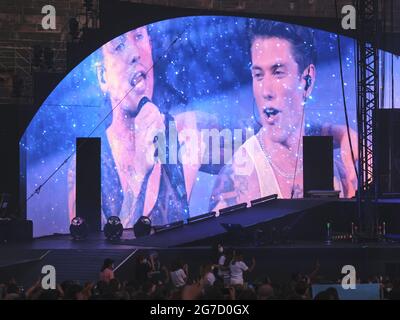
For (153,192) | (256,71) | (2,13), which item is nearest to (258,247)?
(153,192)

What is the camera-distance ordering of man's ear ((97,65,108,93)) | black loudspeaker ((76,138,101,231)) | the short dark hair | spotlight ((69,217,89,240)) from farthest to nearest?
the short dark hair
man's ear ((97,65,108,93))
black loudspeaker ((76,138,101,231))
spotlight ((69,217,89,240))

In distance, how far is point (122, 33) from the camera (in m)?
19.3

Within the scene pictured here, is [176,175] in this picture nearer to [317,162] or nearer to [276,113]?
[276,113]

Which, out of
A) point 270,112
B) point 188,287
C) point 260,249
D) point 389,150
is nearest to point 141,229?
point 260,249

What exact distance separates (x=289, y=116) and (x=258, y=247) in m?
6.06

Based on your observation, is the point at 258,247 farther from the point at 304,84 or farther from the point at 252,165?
the point at 304,84

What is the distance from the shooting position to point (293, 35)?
20.8m

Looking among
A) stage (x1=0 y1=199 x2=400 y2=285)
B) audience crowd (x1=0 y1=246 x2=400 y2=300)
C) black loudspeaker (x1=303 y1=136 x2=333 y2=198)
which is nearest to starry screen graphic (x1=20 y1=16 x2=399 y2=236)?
black loudspeaker (x1=303 y1=136 x2=333 y2=198)

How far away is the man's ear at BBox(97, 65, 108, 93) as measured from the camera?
19.3 m

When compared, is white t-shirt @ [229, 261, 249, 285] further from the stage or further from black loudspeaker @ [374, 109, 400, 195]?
black loudspeaker @ [374, 109, 400, 195]

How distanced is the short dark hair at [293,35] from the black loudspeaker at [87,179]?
15.9 feet

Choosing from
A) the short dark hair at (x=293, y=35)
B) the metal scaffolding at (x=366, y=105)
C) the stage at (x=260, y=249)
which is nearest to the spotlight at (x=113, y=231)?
the stage at (x=260, y=249)

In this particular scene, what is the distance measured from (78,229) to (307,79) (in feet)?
22.3

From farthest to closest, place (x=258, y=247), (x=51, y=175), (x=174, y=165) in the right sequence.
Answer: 1. (x=174, y=165)
2. (x=51, y=175)
3. (x=258, y=247)
